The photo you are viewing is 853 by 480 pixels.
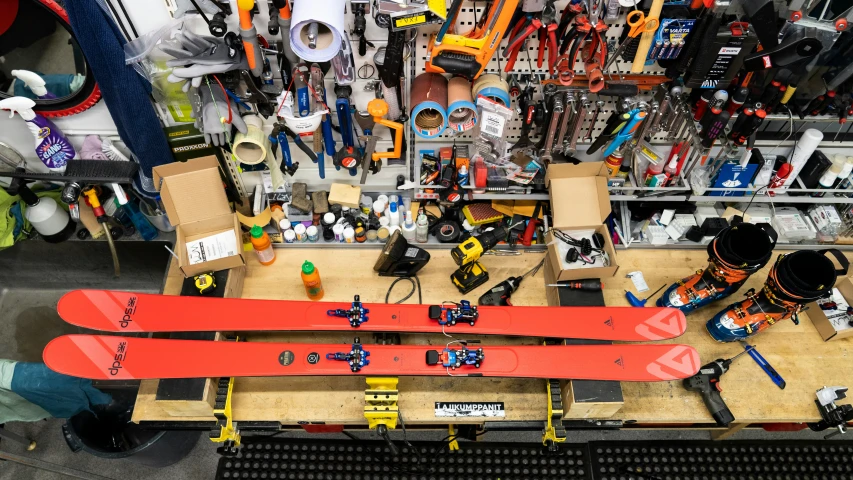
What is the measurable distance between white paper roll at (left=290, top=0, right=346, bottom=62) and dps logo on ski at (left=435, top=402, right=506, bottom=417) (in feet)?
4.72

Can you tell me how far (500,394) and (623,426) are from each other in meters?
0.56

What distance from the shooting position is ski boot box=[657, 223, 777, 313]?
229 cm

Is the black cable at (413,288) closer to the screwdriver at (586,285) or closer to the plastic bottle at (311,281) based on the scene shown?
the plastic bottle at (311,281)

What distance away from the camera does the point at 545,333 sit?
2.41 meters

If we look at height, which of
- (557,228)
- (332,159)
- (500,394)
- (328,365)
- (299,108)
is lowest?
(500,394)

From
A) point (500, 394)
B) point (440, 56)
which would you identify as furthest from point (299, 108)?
point (500, 394)

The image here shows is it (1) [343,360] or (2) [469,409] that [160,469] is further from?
(2) [469,409]

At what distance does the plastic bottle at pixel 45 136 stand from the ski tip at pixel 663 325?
2745mm

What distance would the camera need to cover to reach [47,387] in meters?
2.44

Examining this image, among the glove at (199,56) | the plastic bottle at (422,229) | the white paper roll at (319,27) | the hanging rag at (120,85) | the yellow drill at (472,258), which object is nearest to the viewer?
the white paper roll at (319,27)

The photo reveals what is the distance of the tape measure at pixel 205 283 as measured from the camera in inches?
97.5

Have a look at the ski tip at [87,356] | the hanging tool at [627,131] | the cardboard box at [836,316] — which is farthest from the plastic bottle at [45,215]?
the cardboard box at [836,316]

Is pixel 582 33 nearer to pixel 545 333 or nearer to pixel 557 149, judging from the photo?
pixel 557 149

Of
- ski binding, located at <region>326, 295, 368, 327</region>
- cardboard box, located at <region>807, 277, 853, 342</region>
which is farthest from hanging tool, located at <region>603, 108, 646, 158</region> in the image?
ski binding, located at <region>326, 295, 368, 327</region>
